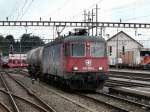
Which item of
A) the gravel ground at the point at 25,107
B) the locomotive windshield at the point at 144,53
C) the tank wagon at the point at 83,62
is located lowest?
the gravel ground at the point at 25,107

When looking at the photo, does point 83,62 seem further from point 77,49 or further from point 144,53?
point 144,53

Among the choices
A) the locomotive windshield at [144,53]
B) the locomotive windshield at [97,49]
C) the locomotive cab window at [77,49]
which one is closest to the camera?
the locomotive cab window at [77,49]

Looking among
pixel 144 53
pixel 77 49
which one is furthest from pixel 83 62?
pixel 144 53

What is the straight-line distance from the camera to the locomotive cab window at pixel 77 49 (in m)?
23.7

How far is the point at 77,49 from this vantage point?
23.8 meters

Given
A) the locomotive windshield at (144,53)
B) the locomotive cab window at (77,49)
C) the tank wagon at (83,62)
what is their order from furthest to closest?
1. the locomotive windshield at (144,53)
2. the locomotive cab window at (77,49)
3. the tank wagon at (83,62)

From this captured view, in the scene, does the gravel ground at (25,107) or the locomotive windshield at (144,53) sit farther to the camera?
the locomotive windshield at (144,53)

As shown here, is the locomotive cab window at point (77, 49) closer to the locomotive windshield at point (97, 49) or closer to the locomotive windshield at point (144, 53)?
the locomotive windshield at point (97, 49)

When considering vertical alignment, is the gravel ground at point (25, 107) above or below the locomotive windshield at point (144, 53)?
below

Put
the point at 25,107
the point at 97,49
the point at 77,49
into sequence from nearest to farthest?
the point at 25,107
the point at 77,49
the point at 97,49

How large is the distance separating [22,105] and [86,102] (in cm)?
264

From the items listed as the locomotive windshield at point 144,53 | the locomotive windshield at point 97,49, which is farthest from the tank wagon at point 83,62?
the locomotive windshield at point 144,53

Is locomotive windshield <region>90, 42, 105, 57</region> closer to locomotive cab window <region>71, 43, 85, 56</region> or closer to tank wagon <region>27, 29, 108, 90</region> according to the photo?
tank wagon <region>27, 29, 108, 90</region>

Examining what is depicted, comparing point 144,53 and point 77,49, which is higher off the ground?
point 144,53
